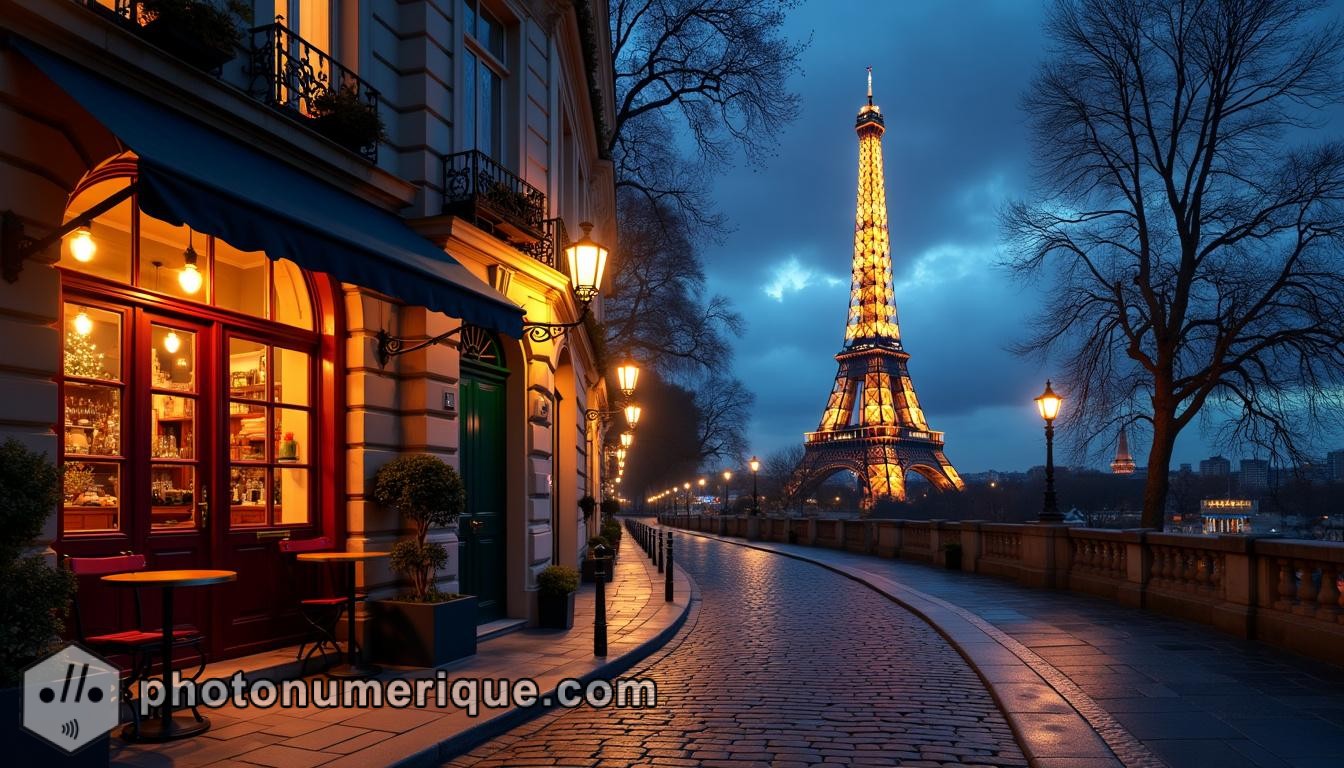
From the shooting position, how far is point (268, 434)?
8453 mm

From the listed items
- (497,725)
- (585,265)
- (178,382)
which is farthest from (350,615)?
(585,265)

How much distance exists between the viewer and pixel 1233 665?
889 centimetres

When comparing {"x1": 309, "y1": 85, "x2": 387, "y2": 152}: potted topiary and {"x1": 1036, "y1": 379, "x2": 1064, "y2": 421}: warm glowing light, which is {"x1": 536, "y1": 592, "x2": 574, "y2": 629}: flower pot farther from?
{"x1": 1036, "y1": 379, "x2": 1064, "y2": 421}: warm glowing light

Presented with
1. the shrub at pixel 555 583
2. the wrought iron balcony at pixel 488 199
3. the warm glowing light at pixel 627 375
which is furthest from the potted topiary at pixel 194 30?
the warm glowing light at pixel 627 375

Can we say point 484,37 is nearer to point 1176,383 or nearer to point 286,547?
point 286,547

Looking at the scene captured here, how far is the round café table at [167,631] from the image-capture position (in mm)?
5867

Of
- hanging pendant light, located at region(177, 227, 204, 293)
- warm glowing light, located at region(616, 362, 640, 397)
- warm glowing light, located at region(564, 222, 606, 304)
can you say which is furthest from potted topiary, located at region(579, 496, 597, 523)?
hanging pendant light, located at region(177, 227, 204, 293)

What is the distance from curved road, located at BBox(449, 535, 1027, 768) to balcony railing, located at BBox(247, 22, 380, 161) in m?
5.45

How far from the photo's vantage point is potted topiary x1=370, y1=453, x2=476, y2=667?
27.9 feet

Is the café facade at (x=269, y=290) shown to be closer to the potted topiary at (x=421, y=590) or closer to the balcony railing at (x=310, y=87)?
the balcony railing at (x=310, y=87)

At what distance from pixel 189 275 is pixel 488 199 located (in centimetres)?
340

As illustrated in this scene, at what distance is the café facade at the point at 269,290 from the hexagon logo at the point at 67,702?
5.30 ft

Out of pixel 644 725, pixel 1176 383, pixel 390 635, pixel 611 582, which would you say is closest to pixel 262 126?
pixel 390 635

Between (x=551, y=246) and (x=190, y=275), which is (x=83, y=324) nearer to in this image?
(x=190, y=275)
